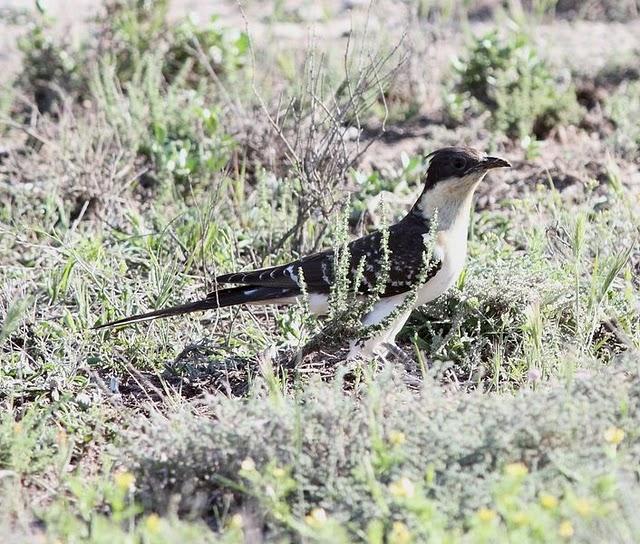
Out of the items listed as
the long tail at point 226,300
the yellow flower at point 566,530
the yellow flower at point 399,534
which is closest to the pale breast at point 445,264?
the long tail at point 226,300

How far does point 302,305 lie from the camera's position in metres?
5.27

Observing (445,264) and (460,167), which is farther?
(460,167)

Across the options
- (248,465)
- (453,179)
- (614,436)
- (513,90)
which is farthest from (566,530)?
(513,90)

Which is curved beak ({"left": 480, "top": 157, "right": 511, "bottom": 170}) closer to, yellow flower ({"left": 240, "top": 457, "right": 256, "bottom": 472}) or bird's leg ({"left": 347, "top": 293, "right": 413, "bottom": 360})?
bird's leg ({"left": 347, "top": 293, "right": 413, "bottom": 360})

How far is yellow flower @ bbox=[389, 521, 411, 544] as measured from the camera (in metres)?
3.22

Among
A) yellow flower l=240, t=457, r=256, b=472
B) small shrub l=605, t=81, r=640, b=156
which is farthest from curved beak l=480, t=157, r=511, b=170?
small shrub l=605, t=81, r=640, b=156

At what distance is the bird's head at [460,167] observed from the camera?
5582 mm

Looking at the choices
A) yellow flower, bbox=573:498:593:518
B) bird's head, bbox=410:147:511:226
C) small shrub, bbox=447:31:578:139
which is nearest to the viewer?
yellow flower, bbox=573:498:593:518

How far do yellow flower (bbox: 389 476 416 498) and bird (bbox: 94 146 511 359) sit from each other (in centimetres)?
172

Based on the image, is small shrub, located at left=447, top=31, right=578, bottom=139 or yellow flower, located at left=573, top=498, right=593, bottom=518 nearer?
yellow flower, located at left=573, top=498, right=593, bottom=518

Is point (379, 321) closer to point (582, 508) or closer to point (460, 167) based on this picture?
point (460, 167)

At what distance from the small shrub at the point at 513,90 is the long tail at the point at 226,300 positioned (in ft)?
9.80

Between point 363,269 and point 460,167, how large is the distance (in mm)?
714

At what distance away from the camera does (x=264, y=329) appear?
5.86 meters
